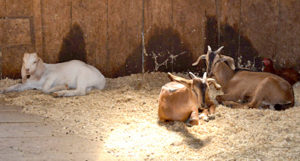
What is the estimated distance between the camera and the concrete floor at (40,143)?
4051mm

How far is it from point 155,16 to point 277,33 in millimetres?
2261

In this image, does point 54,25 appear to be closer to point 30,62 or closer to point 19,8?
point 19,8

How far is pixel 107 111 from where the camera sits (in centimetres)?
562

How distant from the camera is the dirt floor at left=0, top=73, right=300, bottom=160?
13.6ft

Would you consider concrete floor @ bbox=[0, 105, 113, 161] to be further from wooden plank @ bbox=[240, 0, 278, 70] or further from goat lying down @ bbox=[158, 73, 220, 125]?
wooden plank @ bbox=[240, 0, 278, 70]

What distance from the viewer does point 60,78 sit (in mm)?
6684

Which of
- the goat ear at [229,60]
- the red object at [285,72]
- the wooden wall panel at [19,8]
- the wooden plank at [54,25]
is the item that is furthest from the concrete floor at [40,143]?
the red object at [285,72]

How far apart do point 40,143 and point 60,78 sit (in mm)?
2413

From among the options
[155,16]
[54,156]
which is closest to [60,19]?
[155,16]

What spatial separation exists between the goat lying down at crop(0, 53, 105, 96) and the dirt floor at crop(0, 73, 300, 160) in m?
0.20

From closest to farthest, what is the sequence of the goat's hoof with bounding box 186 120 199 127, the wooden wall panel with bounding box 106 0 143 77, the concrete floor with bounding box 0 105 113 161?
the concrete floor with bounding box 0 105 113 161, the goat's hoof with bounding box 186 120 199 127, the wooden wall panel with bounding box 106 0 143 77

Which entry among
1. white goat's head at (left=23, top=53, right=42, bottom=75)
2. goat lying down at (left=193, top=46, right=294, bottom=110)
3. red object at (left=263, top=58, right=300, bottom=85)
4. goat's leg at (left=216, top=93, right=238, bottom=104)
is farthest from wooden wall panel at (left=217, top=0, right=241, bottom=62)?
white goat's head at (left=23, top=53, right=42, bottom=75)

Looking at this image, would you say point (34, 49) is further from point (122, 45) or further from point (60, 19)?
point (122, 45)

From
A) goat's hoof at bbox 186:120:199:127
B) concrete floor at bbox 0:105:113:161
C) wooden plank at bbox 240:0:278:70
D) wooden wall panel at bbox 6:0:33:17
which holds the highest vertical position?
wooden wall panel at bbox 6:0:33:17
